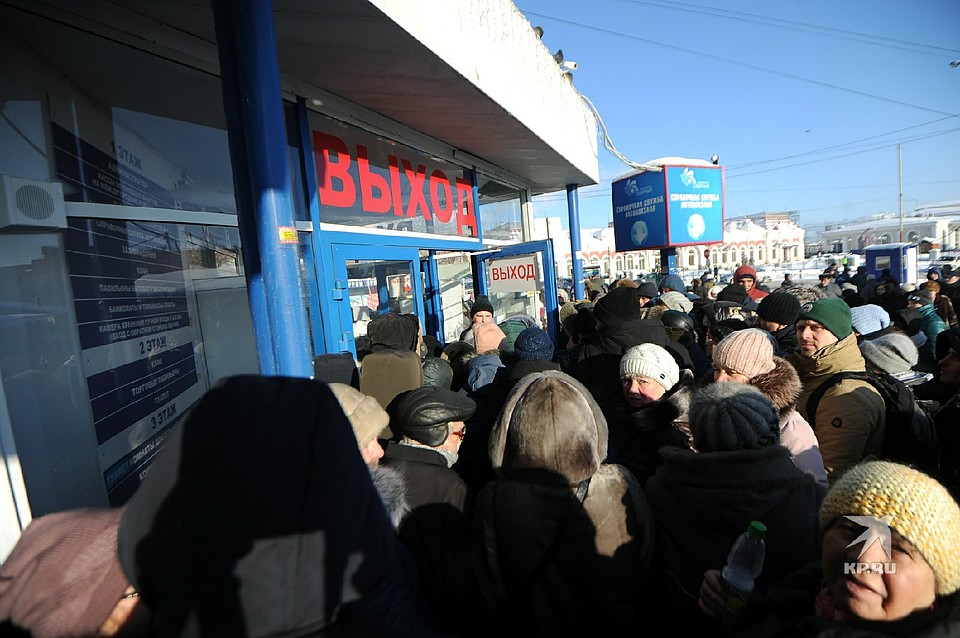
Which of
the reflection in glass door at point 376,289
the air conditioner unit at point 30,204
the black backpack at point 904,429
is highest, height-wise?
the air conditioner unit at point 30,204

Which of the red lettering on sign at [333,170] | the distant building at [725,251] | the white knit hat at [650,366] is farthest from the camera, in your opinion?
the distant building at [725,251]

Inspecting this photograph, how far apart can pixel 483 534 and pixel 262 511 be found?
3.40 feet

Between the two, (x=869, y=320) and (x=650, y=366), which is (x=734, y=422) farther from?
(x=869, y=320)

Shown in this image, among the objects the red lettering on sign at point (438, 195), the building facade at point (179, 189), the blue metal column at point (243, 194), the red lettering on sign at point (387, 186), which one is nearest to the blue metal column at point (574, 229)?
the red lettering on sign at point (387, 186)

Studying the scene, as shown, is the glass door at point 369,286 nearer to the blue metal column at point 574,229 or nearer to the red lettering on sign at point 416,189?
the red lettering on sign at point 416,189

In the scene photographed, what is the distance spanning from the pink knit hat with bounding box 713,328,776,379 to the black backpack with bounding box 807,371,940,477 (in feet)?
1.14

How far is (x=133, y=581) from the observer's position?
800 mm

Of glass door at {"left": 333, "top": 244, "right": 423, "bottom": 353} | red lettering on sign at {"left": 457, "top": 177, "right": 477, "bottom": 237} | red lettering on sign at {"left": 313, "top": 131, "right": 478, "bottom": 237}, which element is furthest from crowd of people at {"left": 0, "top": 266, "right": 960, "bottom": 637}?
red lettering on sign at {"left": 457, "top": 177, "right": 477, "bottom": 237}

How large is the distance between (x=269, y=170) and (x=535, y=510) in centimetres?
174

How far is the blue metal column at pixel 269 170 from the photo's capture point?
184 cm

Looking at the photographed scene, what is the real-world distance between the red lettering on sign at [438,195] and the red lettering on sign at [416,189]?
0.63ft

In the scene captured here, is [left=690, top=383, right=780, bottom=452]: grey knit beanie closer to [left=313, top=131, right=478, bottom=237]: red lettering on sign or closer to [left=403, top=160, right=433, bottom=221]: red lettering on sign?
[left=313, top=131, right=478, bottom=237]: red lettering on sign

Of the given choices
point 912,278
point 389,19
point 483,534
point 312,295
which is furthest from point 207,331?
point 912,278

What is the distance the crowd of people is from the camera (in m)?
0.79
